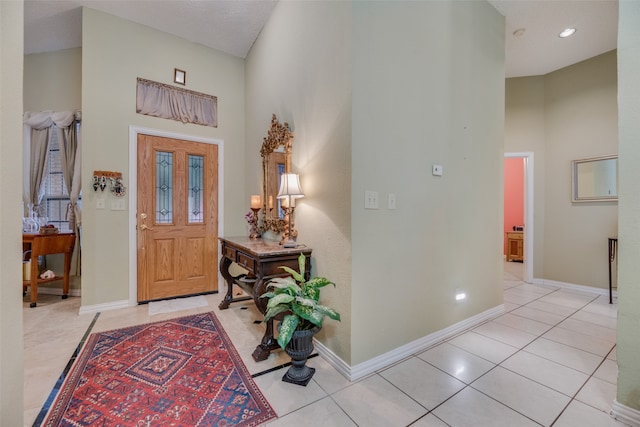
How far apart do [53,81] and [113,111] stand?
1.32 metres

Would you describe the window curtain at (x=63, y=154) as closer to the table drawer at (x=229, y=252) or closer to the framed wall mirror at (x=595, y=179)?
the table drawer at (x=229, y=252)

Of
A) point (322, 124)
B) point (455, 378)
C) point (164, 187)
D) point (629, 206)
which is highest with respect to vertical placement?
point (322, 124)

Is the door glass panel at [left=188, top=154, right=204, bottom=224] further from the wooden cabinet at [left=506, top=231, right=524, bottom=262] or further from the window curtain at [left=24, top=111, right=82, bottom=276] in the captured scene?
the wooden cabinet at [left=506, top=231, right=524, bottom=262]

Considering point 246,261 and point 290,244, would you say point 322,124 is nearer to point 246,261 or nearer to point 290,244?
point 290,244

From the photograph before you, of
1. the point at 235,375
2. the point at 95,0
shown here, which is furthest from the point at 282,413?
the point at 95,0

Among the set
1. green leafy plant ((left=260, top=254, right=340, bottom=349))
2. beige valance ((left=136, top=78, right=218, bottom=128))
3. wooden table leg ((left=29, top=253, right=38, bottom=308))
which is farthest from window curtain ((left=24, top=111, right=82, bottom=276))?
green leafy plant ((left=260, top=254, right=340, bottom=349))

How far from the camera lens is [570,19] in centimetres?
286

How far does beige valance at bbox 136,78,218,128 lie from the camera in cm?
316

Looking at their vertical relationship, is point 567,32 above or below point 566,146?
above

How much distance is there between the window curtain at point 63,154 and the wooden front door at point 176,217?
38.3 inches

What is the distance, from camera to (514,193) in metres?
6.24

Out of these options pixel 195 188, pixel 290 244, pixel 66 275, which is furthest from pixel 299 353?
pixel 66 275

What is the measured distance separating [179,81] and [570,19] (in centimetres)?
450

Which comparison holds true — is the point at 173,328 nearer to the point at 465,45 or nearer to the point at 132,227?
the point at 132,227
